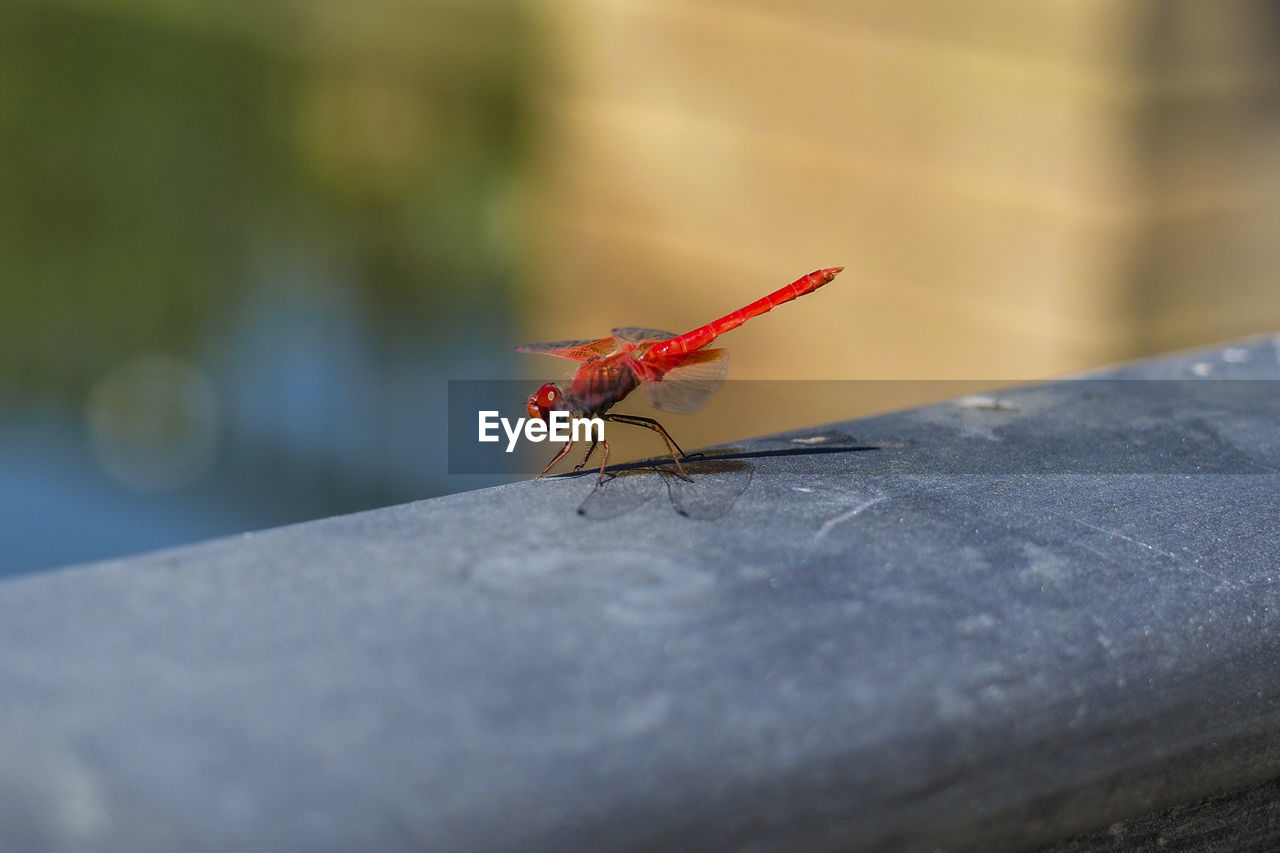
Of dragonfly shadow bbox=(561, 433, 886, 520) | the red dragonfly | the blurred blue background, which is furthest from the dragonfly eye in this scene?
the blurred blue background

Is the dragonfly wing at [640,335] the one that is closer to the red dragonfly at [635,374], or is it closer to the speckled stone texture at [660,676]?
the red dragonfly at [635,374]

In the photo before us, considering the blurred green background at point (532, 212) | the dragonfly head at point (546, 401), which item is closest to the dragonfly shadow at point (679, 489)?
the dragonfly head at point (546, 401)

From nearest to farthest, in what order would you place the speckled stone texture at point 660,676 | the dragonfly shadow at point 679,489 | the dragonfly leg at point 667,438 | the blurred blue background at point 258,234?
the speckled stone texture at point 660,676
the dragonfly shadow at point 679,489
the dragonfly leg at point 667,438
the blurred blue background at point 258,234

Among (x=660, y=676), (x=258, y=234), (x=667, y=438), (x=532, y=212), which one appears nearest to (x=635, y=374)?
(x=667, y=438)

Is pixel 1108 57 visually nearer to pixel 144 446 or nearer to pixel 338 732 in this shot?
pixel 338 732

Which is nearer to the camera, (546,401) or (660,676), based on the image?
(660,676)

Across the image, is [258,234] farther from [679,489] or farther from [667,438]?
[679,489]

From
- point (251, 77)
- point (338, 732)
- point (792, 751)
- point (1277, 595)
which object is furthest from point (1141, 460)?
point (251, 77)
